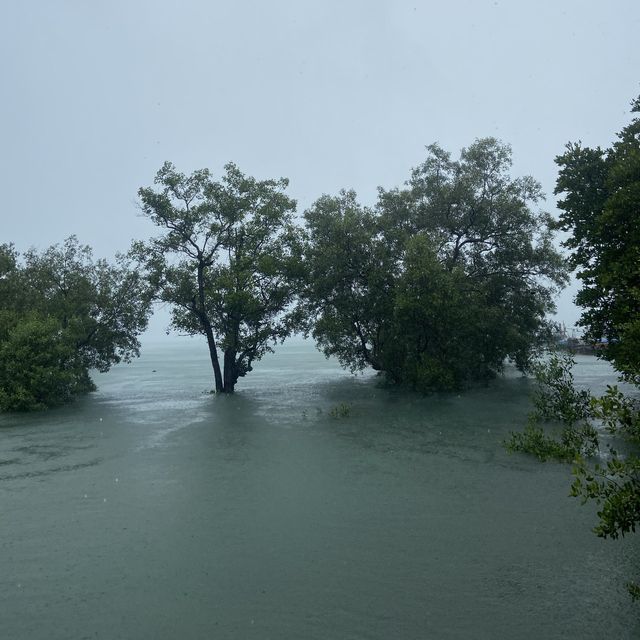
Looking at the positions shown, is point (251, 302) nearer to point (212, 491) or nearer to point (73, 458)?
point (73, 458)

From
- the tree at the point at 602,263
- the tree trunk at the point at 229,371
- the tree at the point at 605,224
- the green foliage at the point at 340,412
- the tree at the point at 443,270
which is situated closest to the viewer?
the tree at the point at 602,263

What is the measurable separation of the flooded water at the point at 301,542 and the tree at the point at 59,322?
9.62m

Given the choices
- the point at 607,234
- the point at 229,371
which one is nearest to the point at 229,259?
the point at 229,371

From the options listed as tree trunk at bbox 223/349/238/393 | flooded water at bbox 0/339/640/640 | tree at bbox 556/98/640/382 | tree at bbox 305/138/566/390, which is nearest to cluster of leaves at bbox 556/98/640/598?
tree at bbox 556/98/640/382

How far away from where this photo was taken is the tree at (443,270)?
32.1m

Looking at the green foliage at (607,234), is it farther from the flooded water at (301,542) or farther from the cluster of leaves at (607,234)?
the flooded water at (301,542)

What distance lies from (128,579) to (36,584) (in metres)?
1.63

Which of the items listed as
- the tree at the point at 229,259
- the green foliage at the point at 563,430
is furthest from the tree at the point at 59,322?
the green foliage at the point at 563,430

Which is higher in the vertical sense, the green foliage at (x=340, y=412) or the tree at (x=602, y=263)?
the tree at (x=602, y=263)

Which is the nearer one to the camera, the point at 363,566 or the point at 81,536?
the point at 363,566

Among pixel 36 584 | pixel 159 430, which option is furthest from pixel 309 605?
pixel 159 430

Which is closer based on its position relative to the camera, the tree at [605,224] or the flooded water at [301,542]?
the flooded water at [301,542]

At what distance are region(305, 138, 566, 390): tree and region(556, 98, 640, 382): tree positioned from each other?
10549 millimetres

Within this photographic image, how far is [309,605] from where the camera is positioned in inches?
326
